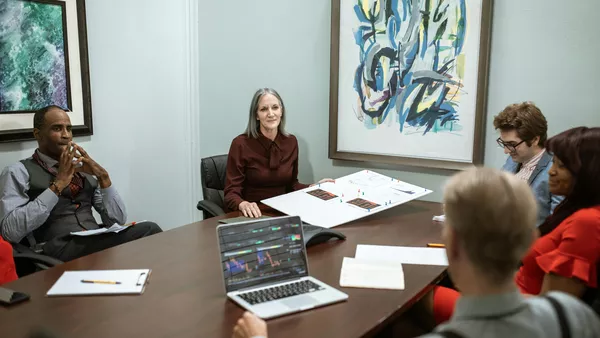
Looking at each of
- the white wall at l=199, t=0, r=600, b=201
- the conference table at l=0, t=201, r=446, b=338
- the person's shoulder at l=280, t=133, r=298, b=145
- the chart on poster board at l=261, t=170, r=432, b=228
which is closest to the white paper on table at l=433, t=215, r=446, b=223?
the chart on poster board at l=261, t=170, r=432, b=228

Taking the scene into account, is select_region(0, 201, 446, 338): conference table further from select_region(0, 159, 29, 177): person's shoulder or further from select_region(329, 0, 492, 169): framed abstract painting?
select_region(329, 0, 492, 169): framed abstract painting

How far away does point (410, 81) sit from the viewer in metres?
2.99

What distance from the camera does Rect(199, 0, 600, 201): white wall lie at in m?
2.61

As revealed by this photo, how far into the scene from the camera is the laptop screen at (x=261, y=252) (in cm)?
155

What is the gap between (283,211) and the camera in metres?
2.42

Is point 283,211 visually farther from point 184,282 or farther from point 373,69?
point 373,69

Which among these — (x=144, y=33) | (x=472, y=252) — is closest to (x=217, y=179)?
(x=144, y=33)

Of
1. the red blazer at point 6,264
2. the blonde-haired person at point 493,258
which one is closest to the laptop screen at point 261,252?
the blonde-haired person at point 493,258

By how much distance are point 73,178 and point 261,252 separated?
1521mm

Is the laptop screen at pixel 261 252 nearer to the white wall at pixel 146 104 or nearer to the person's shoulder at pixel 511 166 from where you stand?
the person's shoulder at pixel 511 166

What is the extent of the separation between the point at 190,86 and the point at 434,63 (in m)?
1.74

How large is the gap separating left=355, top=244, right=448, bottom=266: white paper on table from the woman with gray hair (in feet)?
3.53

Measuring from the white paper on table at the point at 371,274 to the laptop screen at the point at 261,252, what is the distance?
0.50 ft

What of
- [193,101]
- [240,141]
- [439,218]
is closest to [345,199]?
[439,218]
